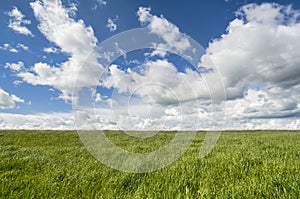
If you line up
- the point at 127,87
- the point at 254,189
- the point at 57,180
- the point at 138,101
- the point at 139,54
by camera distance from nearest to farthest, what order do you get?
1. the point at 254,189
2. the point at 57,180
3. the point at 127,87
4. the point at 138,101
5. the point at 139,54

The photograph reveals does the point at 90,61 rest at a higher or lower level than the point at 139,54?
lower

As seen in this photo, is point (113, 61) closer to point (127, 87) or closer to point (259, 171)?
point (127, 87)

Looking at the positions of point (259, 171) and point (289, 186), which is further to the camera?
point (259, 171)

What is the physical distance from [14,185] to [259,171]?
6.77 metres

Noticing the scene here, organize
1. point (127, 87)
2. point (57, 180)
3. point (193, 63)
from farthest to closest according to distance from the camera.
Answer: point (127, 87) < point (193, 63) < point (57, 180)

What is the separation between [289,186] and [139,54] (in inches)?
306

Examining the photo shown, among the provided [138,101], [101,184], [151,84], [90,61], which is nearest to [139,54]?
[151,84]

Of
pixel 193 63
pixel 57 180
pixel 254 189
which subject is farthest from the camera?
pixel 193 63

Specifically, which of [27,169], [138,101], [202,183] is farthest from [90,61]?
[202,183]

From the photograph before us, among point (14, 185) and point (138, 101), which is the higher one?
point (138, 101)

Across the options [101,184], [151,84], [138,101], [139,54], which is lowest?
[101,184]

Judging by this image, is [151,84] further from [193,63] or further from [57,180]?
[57,180]

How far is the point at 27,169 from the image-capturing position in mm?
8125

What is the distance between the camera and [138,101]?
33.1ft
